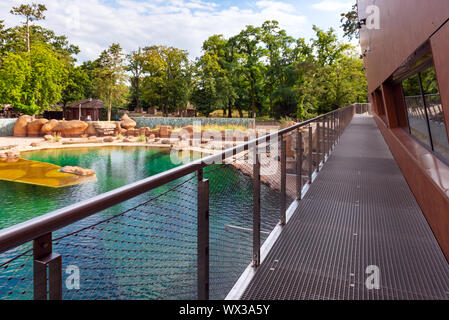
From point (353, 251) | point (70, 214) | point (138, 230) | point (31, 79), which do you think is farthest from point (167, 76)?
point (70, 214)

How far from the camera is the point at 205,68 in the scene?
43969mm

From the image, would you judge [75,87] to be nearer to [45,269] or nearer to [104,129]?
[104,129]

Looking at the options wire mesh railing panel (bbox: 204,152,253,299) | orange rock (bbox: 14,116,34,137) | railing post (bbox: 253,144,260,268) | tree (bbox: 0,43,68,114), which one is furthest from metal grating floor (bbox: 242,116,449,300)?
tree (bbox: 0,43,68,114)

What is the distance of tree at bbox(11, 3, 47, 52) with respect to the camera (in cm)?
3584

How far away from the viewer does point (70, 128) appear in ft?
98.5

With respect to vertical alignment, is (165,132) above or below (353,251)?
above

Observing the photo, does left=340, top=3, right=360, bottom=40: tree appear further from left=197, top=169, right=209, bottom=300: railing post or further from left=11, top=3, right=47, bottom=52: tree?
left=11, top=3, right=47, bottom=52: tree

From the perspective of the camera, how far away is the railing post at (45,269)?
0.95m

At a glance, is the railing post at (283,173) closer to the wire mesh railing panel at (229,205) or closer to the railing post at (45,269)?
the wire mesh railing panel at (229,205)

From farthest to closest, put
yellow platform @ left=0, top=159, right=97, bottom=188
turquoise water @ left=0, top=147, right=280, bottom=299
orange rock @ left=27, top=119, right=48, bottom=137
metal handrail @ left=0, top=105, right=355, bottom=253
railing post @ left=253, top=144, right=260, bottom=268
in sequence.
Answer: orange rock @ left=27, top=119, right=48, bottom=137 → yellow platform @ left=0, top=159, right=97, bottom=188 → railing post @ left=253, top=144, right=260, bottom=268 → turquoise water @ left=0, top=147, right=280, bottom=299 → metal handrail @ left=0, top=105, right=355, bottom=253

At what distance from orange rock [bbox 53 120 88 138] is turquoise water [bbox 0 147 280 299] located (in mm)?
6245

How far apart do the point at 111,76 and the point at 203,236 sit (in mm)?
44060

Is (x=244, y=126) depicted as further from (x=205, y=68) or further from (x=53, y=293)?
(x=53, y=293)
